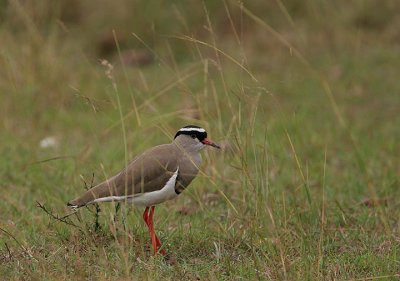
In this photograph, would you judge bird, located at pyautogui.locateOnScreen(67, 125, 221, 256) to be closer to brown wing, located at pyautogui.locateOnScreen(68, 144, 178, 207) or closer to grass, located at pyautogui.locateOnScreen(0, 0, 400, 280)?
brown wing, located at pyautogui.locateOnScreen(68, 144, 178, 207)

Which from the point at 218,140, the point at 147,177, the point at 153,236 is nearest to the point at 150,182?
the point at 147,177

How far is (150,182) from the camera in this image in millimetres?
5582

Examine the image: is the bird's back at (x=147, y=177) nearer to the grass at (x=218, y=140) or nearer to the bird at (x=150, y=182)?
the bird at (x=150, y=182)

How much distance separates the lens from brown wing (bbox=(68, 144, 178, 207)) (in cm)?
553

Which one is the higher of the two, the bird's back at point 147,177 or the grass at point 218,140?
the bird's back at point 147,177

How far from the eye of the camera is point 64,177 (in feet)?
24.1

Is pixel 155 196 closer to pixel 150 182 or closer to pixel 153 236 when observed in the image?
pixel 150 182

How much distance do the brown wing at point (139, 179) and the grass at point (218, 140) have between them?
15 centimetres

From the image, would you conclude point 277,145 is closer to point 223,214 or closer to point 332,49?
point 223,214

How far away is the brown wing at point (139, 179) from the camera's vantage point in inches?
218

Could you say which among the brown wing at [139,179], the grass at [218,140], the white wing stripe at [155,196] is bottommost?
the grass at [218,140]

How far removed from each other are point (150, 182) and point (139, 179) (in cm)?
8

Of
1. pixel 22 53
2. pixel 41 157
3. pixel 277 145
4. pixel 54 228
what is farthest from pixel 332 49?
pixel 54 228

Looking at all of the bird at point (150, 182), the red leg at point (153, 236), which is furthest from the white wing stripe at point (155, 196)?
the red leg at point (153, 236)
